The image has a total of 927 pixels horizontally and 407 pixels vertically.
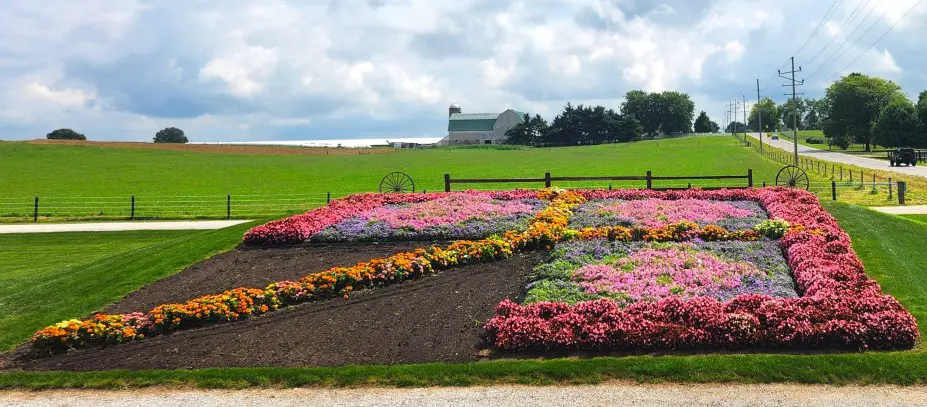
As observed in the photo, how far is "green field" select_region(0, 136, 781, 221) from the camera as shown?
134 feet

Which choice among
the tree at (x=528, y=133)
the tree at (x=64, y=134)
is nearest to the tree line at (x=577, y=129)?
the tree at (x=528, y=133)

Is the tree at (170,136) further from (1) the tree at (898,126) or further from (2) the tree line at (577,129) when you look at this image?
(1) the tree at (898,126)

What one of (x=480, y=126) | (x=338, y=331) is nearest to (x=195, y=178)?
(x=338, y=331)

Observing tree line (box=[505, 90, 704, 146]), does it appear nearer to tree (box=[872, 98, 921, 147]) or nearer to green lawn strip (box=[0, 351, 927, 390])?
tree (box=[872, 98, 921, 147])

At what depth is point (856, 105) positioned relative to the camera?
12069 centimetres

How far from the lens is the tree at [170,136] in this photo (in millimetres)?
171425

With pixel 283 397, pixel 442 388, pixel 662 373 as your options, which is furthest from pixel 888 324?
pixel 283 397

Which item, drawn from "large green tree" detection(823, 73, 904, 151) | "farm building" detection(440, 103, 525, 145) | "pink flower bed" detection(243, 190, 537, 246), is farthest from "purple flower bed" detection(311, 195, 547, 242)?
"farm building" detection(440, 103, 525, 145)

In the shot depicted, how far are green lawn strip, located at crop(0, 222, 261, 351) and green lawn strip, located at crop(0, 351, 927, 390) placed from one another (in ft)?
12.5

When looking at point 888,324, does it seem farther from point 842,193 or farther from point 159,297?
point 842,193

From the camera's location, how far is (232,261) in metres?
17.9

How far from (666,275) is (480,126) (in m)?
152

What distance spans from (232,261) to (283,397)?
901cm

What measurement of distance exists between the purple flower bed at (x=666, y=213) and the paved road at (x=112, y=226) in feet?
52.3
